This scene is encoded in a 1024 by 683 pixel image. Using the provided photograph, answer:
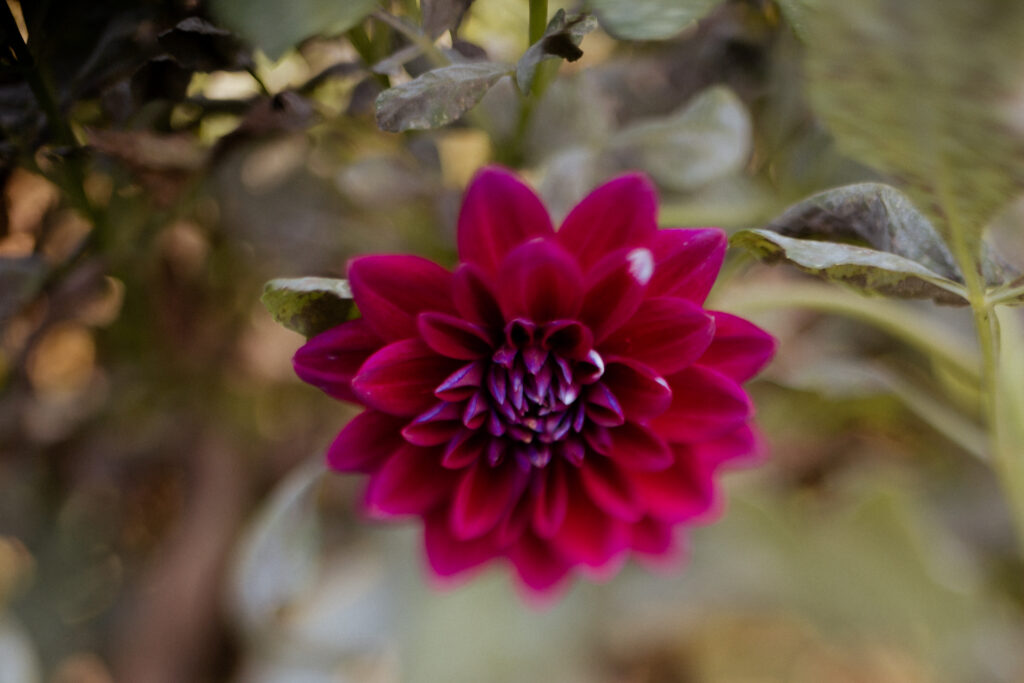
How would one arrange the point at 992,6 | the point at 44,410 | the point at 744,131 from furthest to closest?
the point at 44,410 < the point at 744,131 < the point at 992,6

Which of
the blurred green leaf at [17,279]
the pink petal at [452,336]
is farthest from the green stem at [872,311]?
the blurred green leaf at [17,279]

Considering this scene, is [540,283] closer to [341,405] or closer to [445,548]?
[445,548]

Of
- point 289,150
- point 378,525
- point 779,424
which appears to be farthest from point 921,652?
point 289,150

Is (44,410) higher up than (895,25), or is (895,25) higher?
(895,25)

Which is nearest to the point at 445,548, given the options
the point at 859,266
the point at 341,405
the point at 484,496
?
the point at 484,496

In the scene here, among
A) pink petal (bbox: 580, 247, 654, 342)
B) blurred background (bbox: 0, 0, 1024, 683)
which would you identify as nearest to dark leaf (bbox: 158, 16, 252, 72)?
blurred background (bbox: 0, 0, 1024, 683)

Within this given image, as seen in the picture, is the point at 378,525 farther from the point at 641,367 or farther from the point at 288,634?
the point at 641,367

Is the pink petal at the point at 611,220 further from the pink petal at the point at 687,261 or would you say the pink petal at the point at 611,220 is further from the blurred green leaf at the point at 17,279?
the blurred green leaf at the point at 17,279
